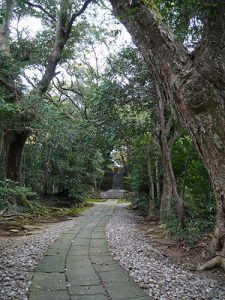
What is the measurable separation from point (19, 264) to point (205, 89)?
3.58m

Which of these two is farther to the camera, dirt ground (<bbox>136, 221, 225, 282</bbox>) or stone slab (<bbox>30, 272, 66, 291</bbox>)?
dirt ground (<bbox>136, 221, 225, 282</bbox>)

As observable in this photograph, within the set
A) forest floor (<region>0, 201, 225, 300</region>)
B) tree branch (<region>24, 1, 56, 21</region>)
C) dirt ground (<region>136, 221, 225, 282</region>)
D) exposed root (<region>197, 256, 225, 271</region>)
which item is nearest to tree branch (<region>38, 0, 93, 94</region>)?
tree branch (<region>24, 1, 56, 21</region>)

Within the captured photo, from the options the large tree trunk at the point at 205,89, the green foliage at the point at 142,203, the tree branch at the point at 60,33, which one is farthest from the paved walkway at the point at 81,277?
the green foliage at the point at 142,203

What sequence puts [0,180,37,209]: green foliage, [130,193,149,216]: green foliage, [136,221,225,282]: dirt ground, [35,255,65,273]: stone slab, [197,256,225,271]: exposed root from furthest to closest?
1. [130,193,149,216]: green foliage
2. [0,180,37,209]: green foliage
3. [136,221,225,282]: dirt ground
4. [197,256,225,271]: exposed root
5. [35,255,65,273]: stone slab

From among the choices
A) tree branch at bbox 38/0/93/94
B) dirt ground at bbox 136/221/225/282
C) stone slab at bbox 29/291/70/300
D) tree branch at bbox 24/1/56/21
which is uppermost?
tree branch at bbox 24/1/56/21

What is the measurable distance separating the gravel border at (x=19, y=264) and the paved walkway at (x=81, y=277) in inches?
4.1

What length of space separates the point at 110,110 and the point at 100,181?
1926 centimetres

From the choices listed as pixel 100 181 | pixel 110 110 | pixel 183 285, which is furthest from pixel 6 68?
pixel 100 181

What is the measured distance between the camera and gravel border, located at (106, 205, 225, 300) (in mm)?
3510

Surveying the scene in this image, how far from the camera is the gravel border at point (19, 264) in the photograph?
339cm

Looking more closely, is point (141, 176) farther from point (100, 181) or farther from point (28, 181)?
point (100, 181)

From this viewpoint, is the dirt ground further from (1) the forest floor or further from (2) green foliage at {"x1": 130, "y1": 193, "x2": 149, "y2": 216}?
(2) green foliage at {"x1": 130, "y1": 193, "x2": 149, "y2": 216}

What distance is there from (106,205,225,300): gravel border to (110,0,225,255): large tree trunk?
770 mm

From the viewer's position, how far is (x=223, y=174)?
4277mm
